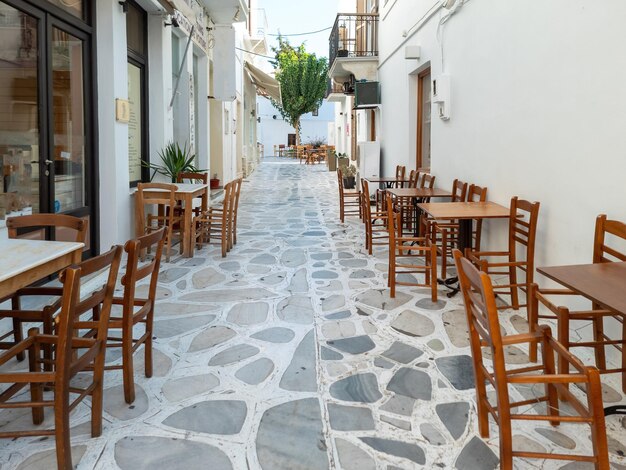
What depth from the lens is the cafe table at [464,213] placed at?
4753 millimetres

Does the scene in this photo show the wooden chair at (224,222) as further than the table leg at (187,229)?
Yes

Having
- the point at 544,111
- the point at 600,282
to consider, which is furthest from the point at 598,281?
the point at 544,111

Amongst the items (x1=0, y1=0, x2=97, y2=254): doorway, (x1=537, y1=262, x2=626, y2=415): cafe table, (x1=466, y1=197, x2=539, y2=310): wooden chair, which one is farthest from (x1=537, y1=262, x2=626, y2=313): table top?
(x1=0, y1=0, x2=97, y2=254): doorway

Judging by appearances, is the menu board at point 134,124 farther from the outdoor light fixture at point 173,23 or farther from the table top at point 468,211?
the table top at point 468,211

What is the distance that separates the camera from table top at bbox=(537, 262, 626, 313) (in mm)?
2234

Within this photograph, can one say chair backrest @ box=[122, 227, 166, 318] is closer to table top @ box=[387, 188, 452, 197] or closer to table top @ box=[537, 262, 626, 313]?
table top @ box=[537, 262, 626, 313]

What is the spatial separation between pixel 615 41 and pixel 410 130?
6.00 meters

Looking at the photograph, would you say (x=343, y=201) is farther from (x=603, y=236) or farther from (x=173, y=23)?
(x=603, y=236)

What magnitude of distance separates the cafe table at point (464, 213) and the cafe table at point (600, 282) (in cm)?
195

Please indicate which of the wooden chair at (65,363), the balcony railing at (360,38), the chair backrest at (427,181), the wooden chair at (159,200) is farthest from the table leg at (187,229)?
the balcony railing at (360,38)

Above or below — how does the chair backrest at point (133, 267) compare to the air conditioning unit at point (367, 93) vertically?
below

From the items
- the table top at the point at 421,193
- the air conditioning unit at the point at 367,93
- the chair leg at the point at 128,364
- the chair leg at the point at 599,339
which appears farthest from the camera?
the air conditioning unit at the point at 367,93

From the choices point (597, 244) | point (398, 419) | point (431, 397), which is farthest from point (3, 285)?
point (597, 244)

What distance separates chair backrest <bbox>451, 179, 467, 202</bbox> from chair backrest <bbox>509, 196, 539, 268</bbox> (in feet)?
4.23
